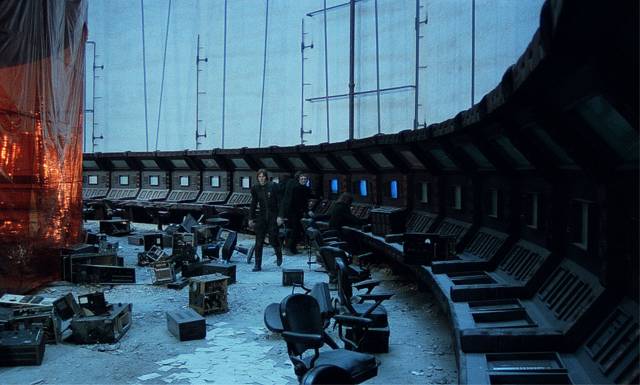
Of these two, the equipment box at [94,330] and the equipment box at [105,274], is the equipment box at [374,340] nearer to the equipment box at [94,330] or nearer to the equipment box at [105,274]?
the equipment box at [94,330]

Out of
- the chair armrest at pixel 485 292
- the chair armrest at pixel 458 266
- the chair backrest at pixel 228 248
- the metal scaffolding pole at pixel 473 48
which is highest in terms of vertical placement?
the metal scaffolding pole at pixel 473 48

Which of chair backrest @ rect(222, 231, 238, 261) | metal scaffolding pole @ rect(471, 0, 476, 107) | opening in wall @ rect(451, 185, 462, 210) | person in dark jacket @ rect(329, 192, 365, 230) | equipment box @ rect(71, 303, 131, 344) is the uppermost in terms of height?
metal scaffolding pole @ rect(471, 0, 476, 107)

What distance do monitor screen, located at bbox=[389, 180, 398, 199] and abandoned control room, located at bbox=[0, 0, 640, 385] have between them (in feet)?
0.23

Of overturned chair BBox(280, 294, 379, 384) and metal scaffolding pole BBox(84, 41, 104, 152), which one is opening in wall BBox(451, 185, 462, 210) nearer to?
overturned chair BBox(280, 294, 379, 384)

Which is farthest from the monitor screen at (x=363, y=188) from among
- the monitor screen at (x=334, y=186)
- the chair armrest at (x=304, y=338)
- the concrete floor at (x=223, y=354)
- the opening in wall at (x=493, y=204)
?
the chair armrest at (x=304, y=338)

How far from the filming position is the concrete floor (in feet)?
16.4

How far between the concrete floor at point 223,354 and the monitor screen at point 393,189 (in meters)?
2.82

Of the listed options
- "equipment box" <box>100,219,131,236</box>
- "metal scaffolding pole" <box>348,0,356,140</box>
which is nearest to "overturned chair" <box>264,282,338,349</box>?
"metal scaffolding pole" <box>348,0,356,140</box>

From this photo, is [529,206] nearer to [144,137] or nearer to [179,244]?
[179,244]

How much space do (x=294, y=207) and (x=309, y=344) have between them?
913 cm

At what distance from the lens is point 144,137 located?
22.5 meters

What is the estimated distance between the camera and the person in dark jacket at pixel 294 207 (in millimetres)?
12484

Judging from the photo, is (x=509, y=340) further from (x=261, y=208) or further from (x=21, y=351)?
(x=261, y=208)

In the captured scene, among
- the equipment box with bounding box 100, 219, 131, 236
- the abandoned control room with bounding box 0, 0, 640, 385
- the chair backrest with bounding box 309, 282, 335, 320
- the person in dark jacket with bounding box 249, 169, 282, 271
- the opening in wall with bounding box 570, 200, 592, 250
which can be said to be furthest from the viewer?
the equipment box with bounding box 100, 219, 131, 236
